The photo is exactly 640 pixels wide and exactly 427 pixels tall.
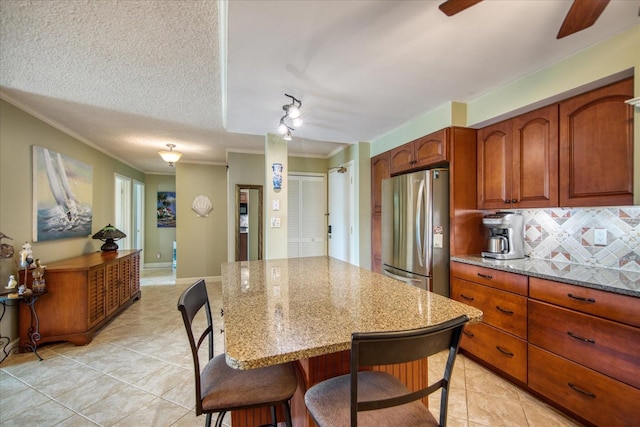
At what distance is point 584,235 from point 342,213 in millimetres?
2797

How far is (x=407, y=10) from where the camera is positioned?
4.47 ft

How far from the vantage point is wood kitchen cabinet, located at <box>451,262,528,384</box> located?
1893 millimetres

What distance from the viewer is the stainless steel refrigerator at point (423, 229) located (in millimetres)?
2547

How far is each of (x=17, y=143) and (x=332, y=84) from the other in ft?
10.1

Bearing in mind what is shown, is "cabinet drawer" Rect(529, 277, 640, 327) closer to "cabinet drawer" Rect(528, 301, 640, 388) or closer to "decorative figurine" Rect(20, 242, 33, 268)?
→ "cabinet drawer" Rect(528, 301, 640, 388)

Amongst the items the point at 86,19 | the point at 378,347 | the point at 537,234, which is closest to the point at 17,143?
the point at 86,19

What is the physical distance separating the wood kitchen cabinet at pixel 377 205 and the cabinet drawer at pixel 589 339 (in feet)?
A: 6.22

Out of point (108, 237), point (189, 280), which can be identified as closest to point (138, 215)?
point (189, 280)

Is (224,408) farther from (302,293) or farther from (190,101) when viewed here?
(190,101)

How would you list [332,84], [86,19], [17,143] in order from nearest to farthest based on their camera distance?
1. [86,19]
2. [332,84]
3. [17,143]

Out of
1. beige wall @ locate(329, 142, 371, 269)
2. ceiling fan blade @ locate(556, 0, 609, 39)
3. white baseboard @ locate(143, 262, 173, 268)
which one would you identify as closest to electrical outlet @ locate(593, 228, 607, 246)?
ceiling fan blade @ locate(556, 0, 609, 39)

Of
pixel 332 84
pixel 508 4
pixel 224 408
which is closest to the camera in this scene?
pixel 224 408

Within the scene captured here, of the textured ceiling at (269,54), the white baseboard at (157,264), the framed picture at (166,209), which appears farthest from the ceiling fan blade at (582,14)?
the white baseboard at (157,264)

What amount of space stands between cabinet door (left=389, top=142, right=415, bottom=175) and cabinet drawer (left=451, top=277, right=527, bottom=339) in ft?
4.36
